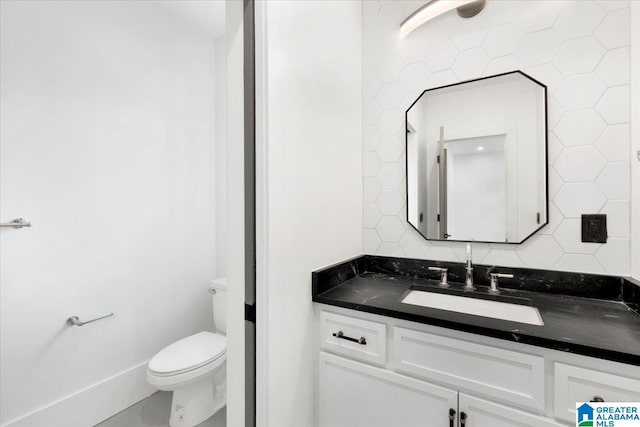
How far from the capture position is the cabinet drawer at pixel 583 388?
0.77 m

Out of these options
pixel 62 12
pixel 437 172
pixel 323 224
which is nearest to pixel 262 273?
pixel 323 224

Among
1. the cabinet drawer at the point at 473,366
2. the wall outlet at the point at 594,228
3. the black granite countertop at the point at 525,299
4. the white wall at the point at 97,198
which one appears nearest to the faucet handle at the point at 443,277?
the black granite countertop at the point at 525,299

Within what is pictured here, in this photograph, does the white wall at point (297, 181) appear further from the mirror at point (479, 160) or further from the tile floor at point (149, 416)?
the tile floor at point (149, 416)

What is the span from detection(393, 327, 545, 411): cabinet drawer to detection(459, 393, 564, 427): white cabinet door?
0.09 feet

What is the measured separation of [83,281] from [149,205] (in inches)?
23.7

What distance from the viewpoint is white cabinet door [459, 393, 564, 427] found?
0.86 metres

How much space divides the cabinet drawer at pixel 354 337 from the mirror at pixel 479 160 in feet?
2.18

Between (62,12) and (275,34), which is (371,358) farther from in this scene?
(62,12)

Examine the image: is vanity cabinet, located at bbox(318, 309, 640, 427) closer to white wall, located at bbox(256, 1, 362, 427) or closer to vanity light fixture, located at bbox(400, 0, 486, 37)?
white wall, located at bbox(256, 1, 362, 427)

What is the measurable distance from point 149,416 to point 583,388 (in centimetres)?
222

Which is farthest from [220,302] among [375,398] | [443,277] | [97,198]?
[443,277]

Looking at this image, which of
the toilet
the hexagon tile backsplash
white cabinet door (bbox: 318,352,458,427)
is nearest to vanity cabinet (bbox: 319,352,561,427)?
white cabinet door (bbox: 318,352,458,427)

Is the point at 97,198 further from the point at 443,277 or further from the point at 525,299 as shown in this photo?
the point at 525,299

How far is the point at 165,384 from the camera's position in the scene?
1.55m
